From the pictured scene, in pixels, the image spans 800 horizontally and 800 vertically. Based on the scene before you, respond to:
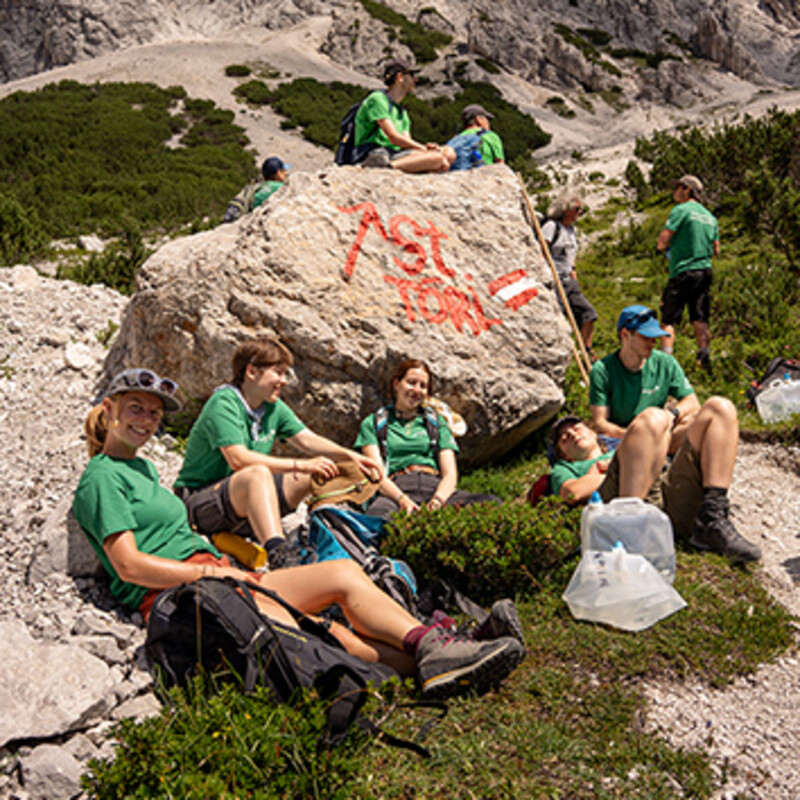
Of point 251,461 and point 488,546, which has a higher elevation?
point 251,461

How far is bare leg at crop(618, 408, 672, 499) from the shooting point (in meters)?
3.89

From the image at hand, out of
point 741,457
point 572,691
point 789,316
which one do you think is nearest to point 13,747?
point 572,691

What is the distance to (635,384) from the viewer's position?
4.84 metres

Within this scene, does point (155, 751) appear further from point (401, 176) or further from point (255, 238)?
point (401, 176)

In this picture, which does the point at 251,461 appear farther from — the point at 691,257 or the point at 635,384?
the point at 691,257

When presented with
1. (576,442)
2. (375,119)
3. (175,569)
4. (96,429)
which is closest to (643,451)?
(576,442)

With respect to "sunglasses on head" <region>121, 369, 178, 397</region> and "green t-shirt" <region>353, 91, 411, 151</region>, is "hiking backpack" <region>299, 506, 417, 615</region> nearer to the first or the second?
"sunglasses on head" <region>121, 369, 178, 397</region>

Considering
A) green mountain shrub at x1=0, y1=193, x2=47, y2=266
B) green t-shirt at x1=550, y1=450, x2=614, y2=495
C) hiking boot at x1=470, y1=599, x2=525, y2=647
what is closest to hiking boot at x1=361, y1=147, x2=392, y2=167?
green t-shirt at x1=550, y1=450, x2=614, y2=495

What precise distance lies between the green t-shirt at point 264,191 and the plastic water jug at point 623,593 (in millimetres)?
5143

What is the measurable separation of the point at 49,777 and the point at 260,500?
5.14 feet

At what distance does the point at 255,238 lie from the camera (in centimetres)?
551

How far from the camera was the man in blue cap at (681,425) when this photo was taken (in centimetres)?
392

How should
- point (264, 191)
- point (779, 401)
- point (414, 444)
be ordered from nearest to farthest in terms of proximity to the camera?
point (414, 444), point (779, 401), point (264, 191)

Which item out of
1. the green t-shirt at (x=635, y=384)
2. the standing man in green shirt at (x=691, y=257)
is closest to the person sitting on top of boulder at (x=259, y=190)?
the standing man in green shirt at (x=691, y=257)
